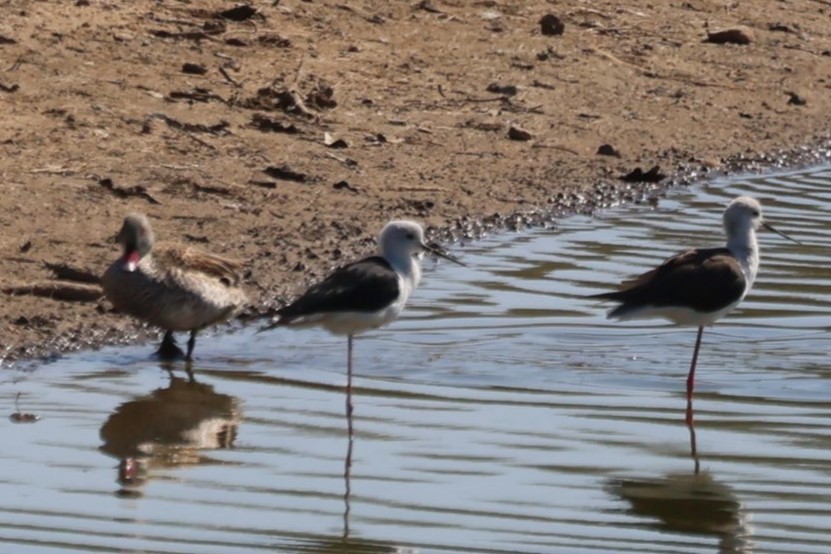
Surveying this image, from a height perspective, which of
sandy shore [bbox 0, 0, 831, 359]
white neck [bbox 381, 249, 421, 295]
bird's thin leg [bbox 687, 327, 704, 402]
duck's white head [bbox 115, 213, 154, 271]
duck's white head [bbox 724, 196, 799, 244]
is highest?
sandy shore [bbox 0, 0, 831, 359]

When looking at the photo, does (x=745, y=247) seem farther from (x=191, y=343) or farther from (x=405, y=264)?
(x=191, y=343)

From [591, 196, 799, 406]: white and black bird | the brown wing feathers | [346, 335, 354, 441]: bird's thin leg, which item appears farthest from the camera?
the brown wing feathers

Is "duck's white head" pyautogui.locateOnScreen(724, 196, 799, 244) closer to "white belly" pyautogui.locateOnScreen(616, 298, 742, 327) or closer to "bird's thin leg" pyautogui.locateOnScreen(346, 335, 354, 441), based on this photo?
"white belly" pyautogui.locateOnScreen(616, 298, 742, 327)

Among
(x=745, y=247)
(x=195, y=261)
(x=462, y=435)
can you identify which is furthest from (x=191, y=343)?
(x=745, y=247)

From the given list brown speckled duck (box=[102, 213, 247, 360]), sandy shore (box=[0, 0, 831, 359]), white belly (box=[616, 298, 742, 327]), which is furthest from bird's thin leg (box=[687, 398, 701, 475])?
sandy shore (box=[0, 0, 831, 359])

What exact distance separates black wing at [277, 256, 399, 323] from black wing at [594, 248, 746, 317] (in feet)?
3.21

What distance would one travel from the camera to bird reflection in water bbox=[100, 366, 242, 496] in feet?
26.6

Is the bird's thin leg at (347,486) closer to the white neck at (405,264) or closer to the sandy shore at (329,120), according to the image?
the white neck at (405,264)

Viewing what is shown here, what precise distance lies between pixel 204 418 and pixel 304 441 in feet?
2.05

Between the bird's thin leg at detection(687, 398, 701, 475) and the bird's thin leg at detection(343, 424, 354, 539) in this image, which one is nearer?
the bird's thin leg at detection(343, 424, 354, 539)

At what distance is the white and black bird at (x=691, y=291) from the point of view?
9633 mm

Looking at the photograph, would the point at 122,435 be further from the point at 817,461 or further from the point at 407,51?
the point at 407,51

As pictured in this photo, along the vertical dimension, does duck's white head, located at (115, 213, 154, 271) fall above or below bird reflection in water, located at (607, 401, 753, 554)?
above

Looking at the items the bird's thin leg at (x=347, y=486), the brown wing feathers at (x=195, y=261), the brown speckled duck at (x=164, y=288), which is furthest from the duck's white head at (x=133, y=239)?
the bird's thin leg at (x=347, y=486)
